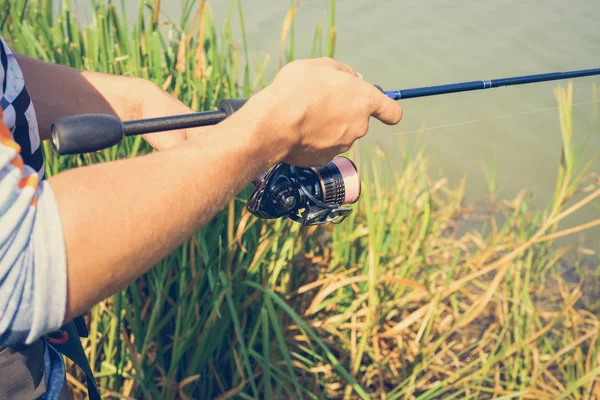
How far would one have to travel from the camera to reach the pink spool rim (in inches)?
58.6

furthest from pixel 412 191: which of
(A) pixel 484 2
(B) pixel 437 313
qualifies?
(A) pixel 484 2

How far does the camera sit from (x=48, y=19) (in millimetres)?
2406

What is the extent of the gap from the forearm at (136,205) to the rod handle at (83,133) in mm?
174

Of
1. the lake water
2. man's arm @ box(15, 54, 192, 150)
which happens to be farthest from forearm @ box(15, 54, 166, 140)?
the lake water

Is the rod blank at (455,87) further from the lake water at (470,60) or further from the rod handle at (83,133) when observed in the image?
the lake water at (470,60)

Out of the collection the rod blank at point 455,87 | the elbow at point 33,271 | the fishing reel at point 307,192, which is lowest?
the fishing reel at point 307,192

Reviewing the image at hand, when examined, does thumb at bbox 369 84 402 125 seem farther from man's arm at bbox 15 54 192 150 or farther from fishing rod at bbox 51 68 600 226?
man's arm at bbox 15 54 192 150

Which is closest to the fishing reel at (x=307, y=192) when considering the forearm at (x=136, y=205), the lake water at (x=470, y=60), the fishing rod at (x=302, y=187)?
the fishing rod at (x=302, y=187)

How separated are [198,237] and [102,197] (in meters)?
1.06

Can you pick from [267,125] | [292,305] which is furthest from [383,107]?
[292,305]

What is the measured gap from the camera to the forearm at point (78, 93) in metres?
1.38

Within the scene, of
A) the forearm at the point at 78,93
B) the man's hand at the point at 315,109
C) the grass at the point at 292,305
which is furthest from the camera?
the grass at the point at 292,305

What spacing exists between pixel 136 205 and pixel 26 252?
0.50 feet

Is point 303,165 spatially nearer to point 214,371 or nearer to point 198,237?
point 198,237
